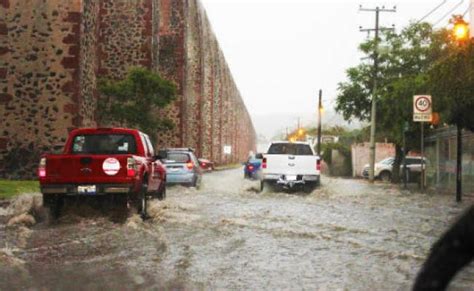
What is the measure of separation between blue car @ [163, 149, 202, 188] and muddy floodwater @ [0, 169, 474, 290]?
659 centimetres

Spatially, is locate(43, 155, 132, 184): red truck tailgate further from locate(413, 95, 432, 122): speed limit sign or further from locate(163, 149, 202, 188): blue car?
locate(413, 95, 432, 122): speed limit sign

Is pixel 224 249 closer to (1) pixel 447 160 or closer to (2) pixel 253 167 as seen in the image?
(1) pixel 447 160

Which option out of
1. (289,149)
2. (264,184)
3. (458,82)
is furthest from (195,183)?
(458,82)

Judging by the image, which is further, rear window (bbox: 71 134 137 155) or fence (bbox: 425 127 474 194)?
fence (bbox: 425 127 474 194)

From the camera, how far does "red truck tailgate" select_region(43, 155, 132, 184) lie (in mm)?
11531

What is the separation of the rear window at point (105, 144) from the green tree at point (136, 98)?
1179 cm

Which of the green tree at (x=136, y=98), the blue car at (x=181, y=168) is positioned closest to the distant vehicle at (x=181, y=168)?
the blue car at (x=181, y=168)

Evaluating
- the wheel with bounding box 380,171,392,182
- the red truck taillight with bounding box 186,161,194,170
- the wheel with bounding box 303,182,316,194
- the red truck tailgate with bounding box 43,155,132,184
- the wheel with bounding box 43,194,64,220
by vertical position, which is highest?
the red truck tailgate with bounding box 43,155,132,184

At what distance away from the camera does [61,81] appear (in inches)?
820

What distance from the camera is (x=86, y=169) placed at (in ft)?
38.1

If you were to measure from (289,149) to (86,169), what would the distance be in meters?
12.0

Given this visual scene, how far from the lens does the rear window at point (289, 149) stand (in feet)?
73.7

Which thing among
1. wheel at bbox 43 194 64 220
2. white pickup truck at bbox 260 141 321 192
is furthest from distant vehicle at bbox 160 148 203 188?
wheel at bbox 43 194 64 220

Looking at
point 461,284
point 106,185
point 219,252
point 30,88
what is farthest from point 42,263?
point 30,88
